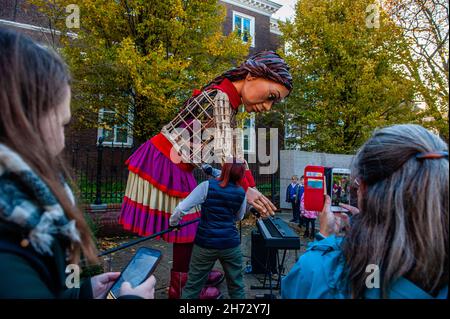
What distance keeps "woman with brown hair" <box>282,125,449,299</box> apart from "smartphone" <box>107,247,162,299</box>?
25.6 inches

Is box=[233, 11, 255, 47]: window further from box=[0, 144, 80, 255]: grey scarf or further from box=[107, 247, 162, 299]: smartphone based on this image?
box=[0, 144, 80, 255]: grey scarf

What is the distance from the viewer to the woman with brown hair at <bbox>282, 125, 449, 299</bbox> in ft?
3.46

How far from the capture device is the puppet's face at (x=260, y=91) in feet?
9.66

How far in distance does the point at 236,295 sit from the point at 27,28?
13.6 metres

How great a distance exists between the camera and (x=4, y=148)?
841mm

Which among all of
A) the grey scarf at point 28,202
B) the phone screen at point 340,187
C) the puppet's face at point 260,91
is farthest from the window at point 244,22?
the grey scarf at point 28,202

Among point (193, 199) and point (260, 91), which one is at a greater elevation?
point (260, 91)

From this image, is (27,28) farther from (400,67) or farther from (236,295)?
(400,67)

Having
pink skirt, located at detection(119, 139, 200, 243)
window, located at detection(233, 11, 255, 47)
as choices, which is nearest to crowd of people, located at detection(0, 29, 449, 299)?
pink skirt, located at detection(119, 139, 200, 243)

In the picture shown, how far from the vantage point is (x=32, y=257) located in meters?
0.83

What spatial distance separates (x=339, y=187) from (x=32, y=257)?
68.1 inches

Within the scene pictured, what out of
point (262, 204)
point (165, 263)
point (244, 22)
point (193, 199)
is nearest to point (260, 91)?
point (262, 204)

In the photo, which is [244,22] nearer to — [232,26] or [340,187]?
[232,26]
